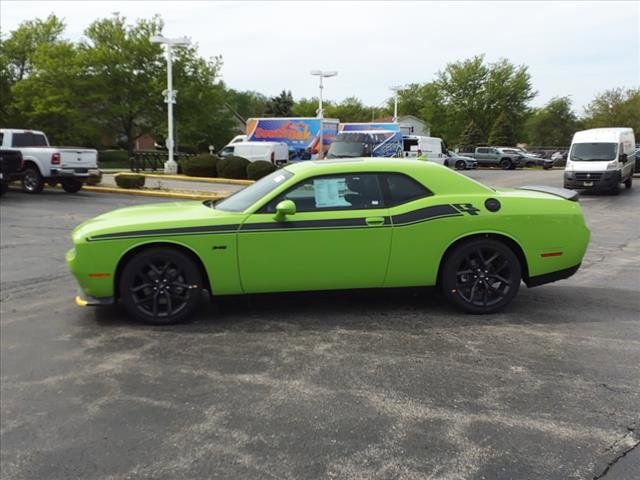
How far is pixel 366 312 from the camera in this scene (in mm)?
5312

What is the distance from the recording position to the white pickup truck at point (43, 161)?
56.4 feet

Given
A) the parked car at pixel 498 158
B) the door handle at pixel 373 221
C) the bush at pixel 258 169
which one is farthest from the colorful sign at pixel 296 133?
the door handle at pixel 373 221

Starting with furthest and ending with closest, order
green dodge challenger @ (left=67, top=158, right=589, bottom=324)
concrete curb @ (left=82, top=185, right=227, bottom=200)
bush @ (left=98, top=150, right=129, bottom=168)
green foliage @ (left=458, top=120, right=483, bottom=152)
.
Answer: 1. green foliage @ (left=458, top=120, right=483, bottom=152)
2. bush @ (left=98, top=150, right=129, bottom=168)
3. concrete curb @ (left=82, top=185, right=227, bottom=200)
4. green dodge challenger @ (left=67, top=158, right=589, bottom=324)

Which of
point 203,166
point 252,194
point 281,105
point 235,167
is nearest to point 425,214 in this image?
point 252,194

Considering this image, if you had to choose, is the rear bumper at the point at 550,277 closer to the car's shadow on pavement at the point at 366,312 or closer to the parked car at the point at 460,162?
the car's shadow on pavement at the point at 366,312

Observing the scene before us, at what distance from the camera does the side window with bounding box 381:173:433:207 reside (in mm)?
5109

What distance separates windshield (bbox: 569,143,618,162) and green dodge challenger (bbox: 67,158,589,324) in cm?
1636

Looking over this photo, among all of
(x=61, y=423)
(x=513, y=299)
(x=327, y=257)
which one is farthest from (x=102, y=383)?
(x=513, y=299)

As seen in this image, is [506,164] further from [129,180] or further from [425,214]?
[425,214]

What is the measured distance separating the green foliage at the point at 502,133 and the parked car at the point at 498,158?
20.1m

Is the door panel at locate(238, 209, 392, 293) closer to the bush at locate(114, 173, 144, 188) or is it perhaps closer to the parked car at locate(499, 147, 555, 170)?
the bush at locate(114, 173, 144, 188)

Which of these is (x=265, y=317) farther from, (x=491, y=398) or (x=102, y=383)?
(x=491, y=398)

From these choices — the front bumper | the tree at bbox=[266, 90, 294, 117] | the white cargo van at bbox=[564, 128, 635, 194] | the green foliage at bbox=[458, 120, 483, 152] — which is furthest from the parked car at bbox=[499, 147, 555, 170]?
the tree at bbox=[266, 90, 294, 117]

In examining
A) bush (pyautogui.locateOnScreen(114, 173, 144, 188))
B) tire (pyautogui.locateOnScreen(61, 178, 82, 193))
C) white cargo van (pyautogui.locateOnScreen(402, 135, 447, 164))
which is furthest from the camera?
white cargo van (pyautogui.locateOnScreen(402, 135, 447, 164))
